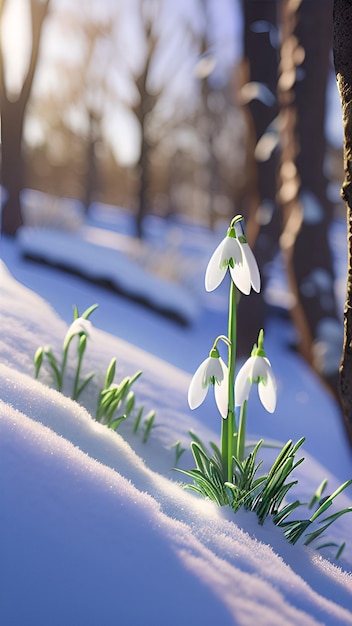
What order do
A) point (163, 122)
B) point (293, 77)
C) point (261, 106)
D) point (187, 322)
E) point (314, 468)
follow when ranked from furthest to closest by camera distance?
point (163, 122) → point (187, 322) → point (261, 106) → point (293, 77) → point (314, 468)

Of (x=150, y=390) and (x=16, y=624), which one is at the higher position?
(x=150, y=390)

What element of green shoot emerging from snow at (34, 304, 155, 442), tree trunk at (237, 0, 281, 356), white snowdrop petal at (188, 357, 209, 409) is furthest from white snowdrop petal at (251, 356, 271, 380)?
tree trunk at (237, 0, 281, 356)

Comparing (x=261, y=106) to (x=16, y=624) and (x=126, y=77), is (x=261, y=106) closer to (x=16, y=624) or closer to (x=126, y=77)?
(x=16, y=624)

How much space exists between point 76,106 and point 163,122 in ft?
6.71

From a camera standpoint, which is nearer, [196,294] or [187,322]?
[187,322]

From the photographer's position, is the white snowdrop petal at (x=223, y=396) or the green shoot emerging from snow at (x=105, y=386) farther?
the green shoot emerging from snow at (x=105, y=386)

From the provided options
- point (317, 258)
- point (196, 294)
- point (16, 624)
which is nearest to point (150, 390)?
point (16, 624)

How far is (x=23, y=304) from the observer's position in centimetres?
240

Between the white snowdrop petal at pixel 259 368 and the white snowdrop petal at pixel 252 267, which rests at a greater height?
the white snowdrop petal at pixel 252 267

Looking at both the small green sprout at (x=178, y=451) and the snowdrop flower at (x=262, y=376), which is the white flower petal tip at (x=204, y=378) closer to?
the snowdrop flower at (x=262, y=376)

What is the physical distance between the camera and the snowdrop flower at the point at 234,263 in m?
1.41

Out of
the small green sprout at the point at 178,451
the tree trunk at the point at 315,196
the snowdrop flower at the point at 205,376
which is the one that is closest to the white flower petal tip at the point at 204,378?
the snowdrop flower at the point at 205,376

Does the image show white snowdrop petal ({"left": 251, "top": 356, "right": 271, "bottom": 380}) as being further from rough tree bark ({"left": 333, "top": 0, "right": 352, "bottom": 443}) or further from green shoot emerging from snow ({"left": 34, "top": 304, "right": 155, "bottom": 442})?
green shoot emerging from snow ({"left": 34, "top": 304, "right": 155, "bottom": 442})

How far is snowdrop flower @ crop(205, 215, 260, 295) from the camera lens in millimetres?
1408
